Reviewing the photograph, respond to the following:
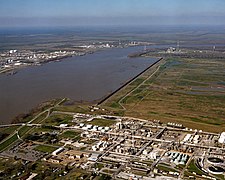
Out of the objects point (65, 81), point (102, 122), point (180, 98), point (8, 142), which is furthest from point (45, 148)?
Answer: point (65, 81)

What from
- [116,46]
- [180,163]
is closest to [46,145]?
[180,163]

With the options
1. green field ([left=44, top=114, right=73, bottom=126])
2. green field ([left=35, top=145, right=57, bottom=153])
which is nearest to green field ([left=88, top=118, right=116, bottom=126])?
green field ([left=44, top=114, right=73, bottom=126])

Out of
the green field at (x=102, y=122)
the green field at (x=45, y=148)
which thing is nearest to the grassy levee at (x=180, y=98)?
the green field at (x=102, y=122)

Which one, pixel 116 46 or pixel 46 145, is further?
pixel 116 46

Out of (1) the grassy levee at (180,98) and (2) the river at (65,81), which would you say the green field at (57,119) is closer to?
(2) the river at (65,81)

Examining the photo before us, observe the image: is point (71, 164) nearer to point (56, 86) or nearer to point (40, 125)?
point (40, 125)

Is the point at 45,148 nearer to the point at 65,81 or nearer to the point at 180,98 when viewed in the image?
the point at 180,98
